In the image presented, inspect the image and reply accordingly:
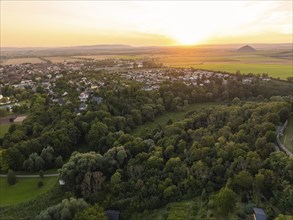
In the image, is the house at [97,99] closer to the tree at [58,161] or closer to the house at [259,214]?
the tree at [58,161]

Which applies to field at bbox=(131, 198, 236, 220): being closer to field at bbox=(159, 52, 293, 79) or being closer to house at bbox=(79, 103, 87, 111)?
house at bbox=(79, 103, 87, 111)

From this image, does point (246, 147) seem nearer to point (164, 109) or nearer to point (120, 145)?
point (120, 145)

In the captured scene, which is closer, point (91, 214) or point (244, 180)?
point (91, 214)

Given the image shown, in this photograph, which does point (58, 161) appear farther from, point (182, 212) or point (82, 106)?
point (182, 212)

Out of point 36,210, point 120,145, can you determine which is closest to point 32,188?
point 36,210

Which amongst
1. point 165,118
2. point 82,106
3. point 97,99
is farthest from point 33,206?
point 165,118
